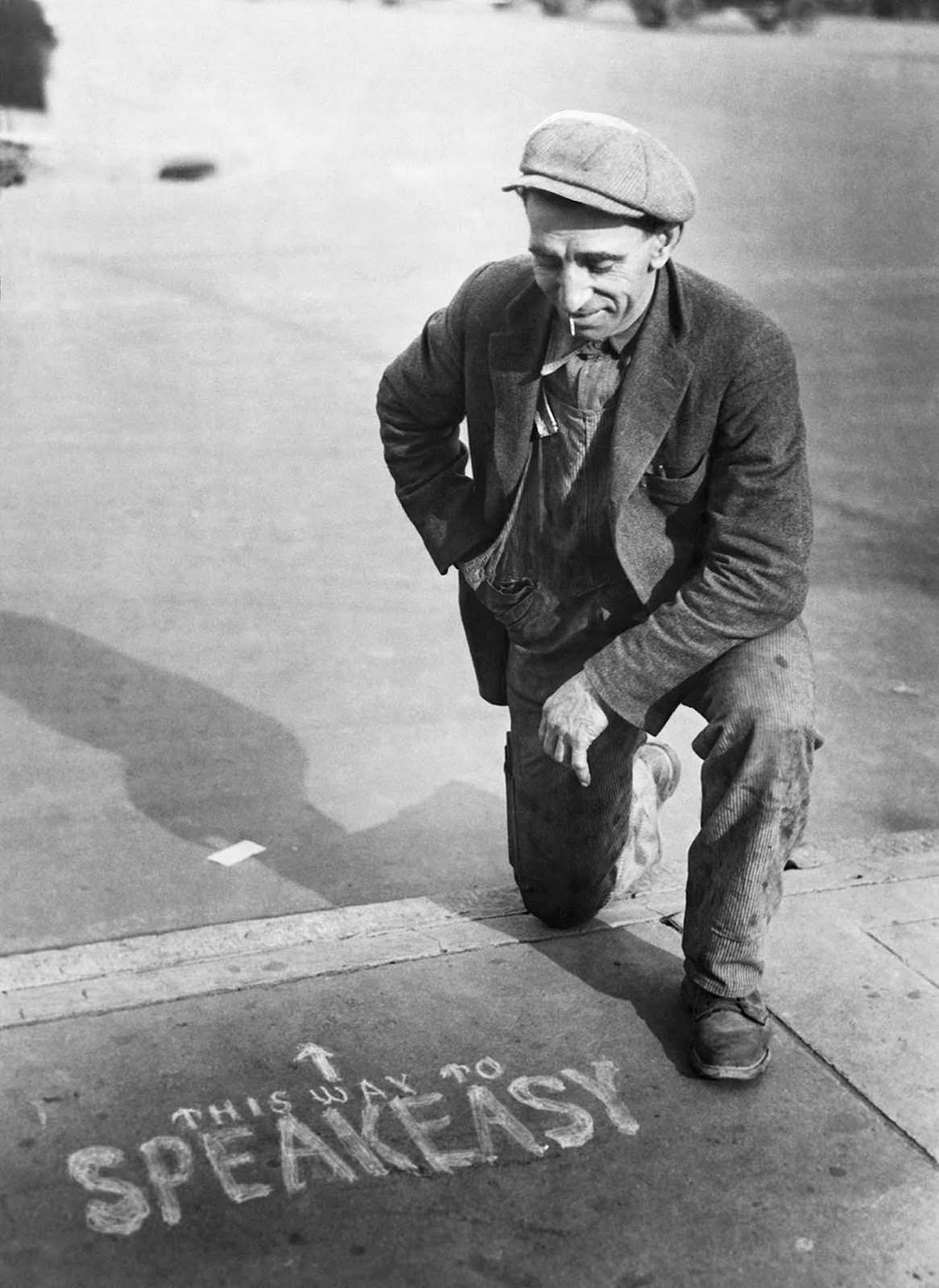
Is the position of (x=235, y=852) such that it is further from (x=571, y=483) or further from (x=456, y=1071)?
(x=571, y=483)

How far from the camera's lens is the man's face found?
338 cm

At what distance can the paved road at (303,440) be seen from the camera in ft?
16.1

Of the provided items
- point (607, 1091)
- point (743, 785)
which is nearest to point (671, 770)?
point (743, 785)

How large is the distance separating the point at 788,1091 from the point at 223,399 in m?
6.23

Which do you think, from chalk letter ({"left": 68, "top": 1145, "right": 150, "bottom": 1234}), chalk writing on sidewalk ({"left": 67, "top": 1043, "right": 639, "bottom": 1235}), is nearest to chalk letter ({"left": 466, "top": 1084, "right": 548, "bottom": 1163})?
chalk writing on sidewalk ({"left": 67, "top": 1043, "right": 639, "bottom": 1235})

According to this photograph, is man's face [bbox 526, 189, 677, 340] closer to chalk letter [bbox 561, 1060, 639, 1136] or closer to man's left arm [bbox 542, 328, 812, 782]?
man's left arm [bbox 542, 328, 812, 782]

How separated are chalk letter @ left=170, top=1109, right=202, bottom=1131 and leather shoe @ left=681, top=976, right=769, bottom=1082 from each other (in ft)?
3.16

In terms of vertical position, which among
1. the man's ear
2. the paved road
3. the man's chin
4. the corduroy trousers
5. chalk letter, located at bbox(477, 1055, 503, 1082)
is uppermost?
the man's ear

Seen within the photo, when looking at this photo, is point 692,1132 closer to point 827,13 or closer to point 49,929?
point 49,929

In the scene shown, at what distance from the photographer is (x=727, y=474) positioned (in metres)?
3.54

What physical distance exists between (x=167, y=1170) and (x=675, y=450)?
5.36 ft

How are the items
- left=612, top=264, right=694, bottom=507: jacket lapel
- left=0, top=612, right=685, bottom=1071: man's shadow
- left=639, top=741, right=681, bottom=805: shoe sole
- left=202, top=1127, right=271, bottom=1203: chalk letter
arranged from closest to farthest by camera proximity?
left=202, top=1127, right=271, bottom=1203: chalk letter
left=612, top=264, right=694, bottom=507: jacket lapel
left=0, top=612, right=685, bottom=1071: man's shadow
left=639, top=741, right=681, bottom=805: shoe sole

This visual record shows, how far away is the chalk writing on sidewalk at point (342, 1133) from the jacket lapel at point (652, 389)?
1152mm

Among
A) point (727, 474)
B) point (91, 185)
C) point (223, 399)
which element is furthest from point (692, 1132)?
point (91, 185)
